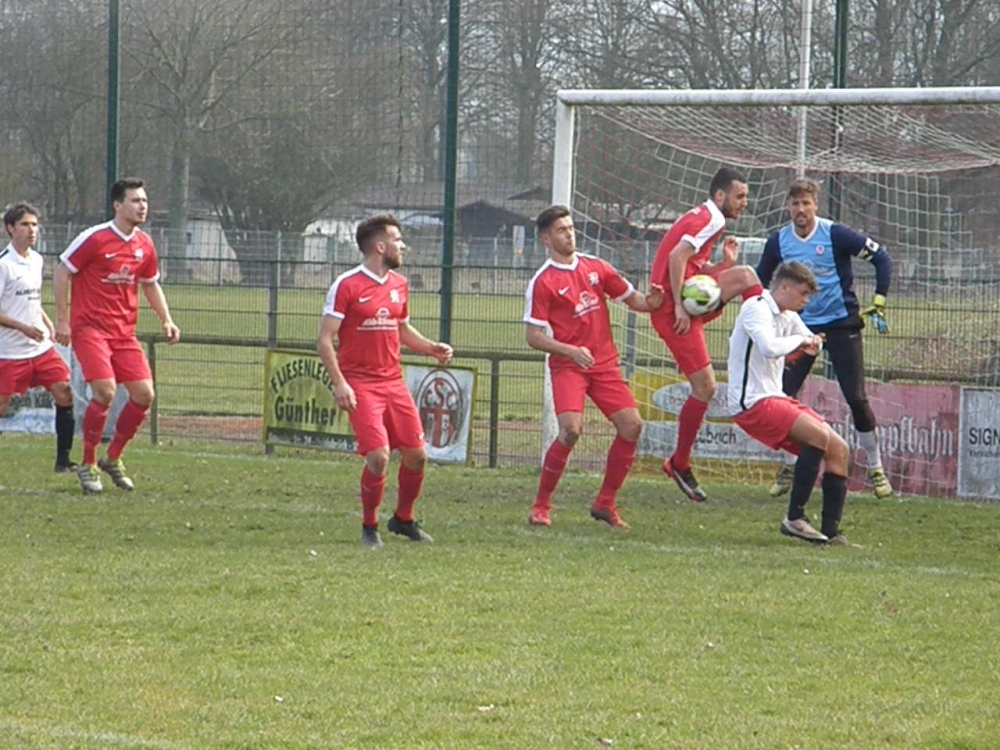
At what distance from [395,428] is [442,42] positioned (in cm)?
604

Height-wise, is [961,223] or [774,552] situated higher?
[961,223]

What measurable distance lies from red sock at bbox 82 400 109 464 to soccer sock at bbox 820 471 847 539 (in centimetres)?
502

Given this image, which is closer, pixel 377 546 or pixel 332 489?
pixel 377 546

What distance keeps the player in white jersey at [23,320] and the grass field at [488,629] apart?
1.19m

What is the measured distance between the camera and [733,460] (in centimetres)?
1360

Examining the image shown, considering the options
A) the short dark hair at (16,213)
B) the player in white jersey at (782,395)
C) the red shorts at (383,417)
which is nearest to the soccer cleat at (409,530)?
the red shorts at (383,417)

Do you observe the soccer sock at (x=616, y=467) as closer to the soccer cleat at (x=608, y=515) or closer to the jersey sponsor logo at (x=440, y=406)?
the soccer cleat at (x=608, y=515)

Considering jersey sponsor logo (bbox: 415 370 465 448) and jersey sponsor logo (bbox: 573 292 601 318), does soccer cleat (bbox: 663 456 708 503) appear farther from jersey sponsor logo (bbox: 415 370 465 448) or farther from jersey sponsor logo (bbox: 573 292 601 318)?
jersey sponsor logo (bbox: 415 370 465 448)

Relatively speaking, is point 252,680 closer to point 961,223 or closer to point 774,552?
point 774,552

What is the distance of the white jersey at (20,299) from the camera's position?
12.4 m

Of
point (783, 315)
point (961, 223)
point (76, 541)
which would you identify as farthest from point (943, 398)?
point (76, 541)

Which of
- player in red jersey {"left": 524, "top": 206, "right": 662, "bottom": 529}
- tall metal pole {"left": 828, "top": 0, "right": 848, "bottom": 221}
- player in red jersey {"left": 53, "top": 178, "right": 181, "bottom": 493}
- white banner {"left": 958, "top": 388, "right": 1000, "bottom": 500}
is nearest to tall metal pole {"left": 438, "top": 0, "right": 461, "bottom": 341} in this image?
tall metal pole {"left": 828, "top": 0, "right": 848, "bottom": 221}

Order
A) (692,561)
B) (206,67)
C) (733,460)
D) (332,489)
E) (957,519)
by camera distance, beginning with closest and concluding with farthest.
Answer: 1. (692,561)
2. (957,519)
3. (332,489)
4. (733,460)
5. (206,67)

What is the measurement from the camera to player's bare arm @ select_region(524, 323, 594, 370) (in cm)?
1038
